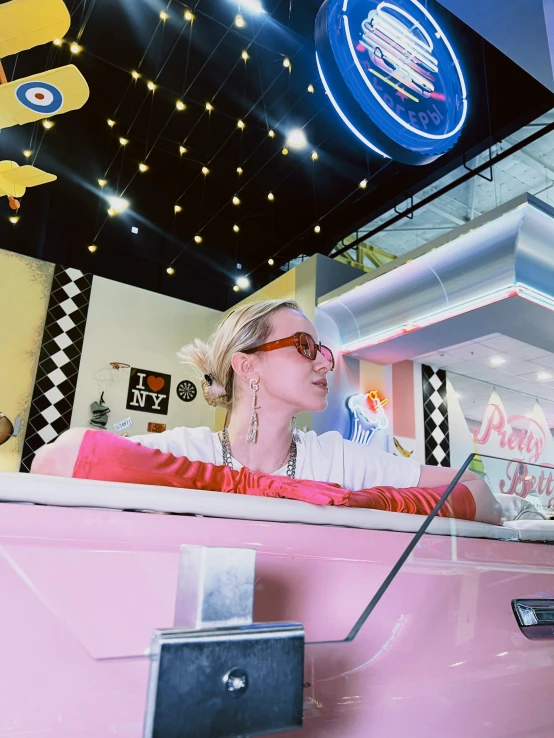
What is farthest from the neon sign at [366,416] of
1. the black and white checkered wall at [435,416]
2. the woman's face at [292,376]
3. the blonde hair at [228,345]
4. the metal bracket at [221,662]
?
the metal bracket at [221,662]

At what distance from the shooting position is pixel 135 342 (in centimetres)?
611

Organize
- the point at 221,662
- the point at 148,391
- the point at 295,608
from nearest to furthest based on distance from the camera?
the point at 221,662 → the point at 295,608 → the point at 148,391

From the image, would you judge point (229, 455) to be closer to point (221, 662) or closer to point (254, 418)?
point (254, 418)

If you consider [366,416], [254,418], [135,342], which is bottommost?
[254,418]

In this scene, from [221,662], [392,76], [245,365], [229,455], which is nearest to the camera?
[221,662]

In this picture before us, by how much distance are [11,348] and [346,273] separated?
368 cm

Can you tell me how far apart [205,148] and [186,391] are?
9.22 feet

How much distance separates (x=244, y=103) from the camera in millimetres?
4859

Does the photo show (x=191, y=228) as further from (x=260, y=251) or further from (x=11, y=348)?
(x=11, y=348)

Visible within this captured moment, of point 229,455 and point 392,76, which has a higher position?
point 392,76

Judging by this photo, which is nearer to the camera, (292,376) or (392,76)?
(292,376)

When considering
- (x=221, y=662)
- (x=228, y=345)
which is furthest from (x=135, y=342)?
(x=221, y=662)

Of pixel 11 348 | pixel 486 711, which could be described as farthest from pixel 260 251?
pixel 486 711

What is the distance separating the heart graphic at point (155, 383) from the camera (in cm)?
605
